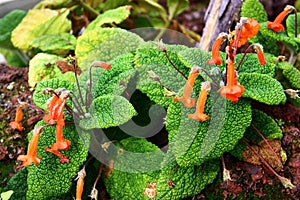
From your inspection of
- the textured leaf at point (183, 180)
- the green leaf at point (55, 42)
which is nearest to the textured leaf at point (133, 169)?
the textured leaf at point (183, 180)

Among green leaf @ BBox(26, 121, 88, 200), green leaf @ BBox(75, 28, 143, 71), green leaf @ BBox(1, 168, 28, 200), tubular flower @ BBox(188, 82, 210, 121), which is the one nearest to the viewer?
tubular flower @ BBox(188, 82, 210, 121)

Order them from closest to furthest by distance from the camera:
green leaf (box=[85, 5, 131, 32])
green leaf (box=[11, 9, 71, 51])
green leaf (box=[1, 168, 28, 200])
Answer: green leaf (box=[1, 168, 28, 200])
green leaf (box=[85, 5, 131, 32])
green leaf (box=[11, 9, 71, 51])

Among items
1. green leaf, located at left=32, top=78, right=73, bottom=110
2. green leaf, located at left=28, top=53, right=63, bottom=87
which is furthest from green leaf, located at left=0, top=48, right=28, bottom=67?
green leaf, located at left=32, top=78, right=73, bottom=110

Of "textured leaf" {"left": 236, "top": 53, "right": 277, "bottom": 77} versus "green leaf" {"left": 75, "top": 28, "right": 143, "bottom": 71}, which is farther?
"green leaf" {"left": 75, "top": 28, "right": 143, "bottom": 71}

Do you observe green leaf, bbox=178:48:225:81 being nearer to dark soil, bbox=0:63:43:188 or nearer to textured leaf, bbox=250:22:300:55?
textured leaf, bbox=250:22:300:55

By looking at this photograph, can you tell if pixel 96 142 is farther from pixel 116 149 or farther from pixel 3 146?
pixel 3 146

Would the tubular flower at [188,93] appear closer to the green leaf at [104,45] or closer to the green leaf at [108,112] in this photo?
the green leaf at [108,112]

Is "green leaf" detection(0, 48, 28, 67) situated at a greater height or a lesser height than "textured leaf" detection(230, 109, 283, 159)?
lesser

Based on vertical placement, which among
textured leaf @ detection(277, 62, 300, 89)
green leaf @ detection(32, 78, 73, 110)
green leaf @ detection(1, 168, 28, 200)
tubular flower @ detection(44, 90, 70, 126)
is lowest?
green leaf @ detection(1, 168, 28, 200)
